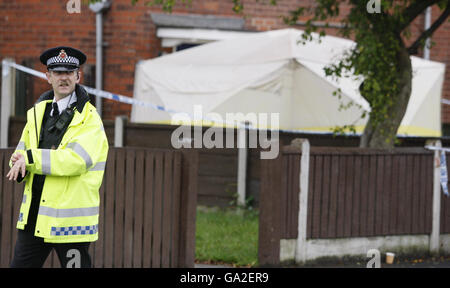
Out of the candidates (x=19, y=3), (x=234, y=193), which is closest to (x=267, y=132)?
(x=234, y=193)

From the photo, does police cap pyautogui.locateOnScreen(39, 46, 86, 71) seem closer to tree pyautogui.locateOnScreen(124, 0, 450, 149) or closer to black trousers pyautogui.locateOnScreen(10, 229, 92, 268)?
black trousers pyautogui.locateOnScreen(10, 229, 92, 268)

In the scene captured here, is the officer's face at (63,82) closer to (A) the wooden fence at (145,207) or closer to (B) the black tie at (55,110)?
(B) the black tie at (55,110)

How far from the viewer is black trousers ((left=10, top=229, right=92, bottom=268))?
4.41 m

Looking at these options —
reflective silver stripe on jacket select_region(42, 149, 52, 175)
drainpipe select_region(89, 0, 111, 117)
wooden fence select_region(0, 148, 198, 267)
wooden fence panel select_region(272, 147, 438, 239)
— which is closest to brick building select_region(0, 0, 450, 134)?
drainpipe select_region(89, 0, 111, 117)

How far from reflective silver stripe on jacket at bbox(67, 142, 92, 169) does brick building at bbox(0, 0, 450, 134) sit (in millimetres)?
8156

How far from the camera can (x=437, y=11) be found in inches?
542

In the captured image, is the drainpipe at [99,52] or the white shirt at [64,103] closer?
the white shirt at [64,103]

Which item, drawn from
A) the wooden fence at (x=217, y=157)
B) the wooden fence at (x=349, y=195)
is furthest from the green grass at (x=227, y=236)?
the wooden fence at (x=349, y=195)

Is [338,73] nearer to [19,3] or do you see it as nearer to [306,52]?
[306,52]

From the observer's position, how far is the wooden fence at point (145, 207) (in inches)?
260

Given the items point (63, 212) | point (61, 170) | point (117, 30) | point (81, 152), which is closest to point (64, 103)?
point (81, 152)

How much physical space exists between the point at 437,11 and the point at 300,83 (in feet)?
14.8

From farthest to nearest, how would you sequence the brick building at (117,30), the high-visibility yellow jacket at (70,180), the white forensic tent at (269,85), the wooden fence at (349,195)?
the brick building at (117,30)
the white forensic tent at (269,85)
the wooden fence at (349,195)
the high-visibility yellow jacket at (70,180)
